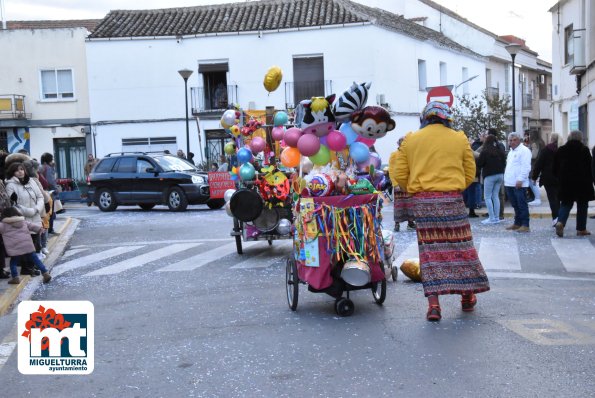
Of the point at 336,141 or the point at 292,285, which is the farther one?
the point at 336,141

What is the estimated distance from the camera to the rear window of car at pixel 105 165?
76.9ft

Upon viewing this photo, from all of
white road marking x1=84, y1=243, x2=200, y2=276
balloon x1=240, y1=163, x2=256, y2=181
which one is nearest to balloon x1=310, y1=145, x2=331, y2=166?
balloon x1=240, y1=163, x2=256, y2=181

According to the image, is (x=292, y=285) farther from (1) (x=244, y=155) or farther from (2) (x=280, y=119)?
(2) (x=280, y=119)

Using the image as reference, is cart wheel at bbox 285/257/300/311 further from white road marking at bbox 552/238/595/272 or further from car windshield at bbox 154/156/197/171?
car windshield at bbox 154/156/197/171

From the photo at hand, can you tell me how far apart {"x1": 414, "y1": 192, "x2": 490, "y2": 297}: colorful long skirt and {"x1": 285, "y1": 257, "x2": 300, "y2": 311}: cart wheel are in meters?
1.26

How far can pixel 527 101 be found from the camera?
50.1 m

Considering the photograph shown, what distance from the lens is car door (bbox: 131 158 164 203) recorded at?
22484 mm

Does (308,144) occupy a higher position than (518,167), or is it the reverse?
(308,144)

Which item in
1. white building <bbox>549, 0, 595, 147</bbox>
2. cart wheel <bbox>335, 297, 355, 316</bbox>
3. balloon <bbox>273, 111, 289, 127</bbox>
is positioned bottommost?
cart wheel <bbox>335, 297, 355, 316</bbox>

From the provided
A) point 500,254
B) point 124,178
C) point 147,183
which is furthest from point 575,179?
point 124,178

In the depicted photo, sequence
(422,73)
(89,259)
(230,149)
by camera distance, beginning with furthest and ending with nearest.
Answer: (422,73), (89,259), (230,149)

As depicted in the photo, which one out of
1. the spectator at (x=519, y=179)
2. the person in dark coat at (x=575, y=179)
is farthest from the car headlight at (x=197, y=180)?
the person in dark coat at (x=575, y=179)

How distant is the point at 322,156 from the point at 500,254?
4369 millimetres

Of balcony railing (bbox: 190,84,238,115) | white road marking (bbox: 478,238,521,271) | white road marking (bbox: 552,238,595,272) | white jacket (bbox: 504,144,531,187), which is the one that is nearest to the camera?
white road marking (bbox: 552,238,595,272)
